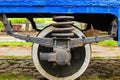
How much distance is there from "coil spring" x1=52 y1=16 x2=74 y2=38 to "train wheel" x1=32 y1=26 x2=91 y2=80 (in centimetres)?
22

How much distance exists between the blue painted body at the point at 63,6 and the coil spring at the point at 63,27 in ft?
0.37

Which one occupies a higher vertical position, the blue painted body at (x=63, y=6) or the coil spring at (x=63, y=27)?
the blue painted body at (x=63, y=6)

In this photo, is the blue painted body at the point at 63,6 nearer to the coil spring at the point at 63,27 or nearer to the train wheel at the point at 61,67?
the coil spring at the point at 63,27

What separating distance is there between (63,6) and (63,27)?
36cm

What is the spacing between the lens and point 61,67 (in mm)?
6480

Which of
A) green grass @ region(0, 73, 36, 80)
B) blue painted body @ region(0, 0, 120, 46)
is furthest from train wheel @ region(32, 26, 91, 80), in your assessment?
green grass @ region(0, 73, 36, 80)

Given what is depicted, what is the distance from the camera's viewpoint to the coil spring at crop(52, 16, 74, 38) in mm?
6161

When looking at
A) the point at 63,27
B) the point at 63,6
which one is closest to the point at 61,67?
the point at 63,27

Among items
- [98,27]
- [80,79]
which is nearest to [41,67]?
[80,79]

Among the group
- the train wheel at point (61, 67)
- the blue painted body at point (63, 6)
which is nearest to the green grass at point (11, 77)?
the train wheel at point (61, 67)

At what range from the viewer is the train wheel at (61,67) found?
21.2 feet

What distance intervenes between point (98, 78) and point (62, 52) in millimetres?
1449

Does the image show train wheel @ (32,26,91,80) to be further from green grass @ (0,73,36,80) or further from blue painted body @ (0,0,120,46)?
green grass @ (0,73,36,80)

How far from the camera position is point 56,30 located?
6.23m
